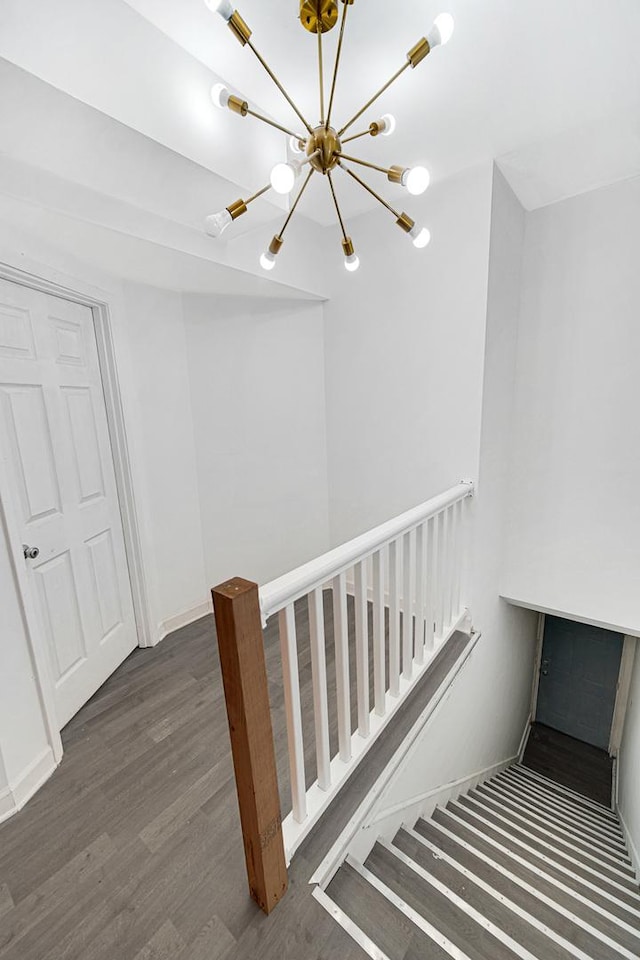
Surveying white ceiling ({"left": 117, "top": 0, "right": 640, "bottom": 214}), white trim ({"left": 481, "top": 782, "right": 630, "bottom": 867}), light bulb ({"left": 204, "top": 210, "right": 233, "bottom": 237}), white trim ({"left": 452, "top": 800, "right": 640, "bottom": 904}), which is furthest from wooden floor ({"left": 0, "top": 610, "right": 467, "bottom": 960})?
white ceiling ({"left": 117, "top": 0, "right": 640, "bottom": 214})

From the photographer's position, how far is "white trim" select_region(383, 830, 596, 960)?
133 centimetres

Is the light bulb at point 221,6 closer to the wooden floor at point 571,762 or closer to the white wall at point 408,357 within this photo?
the white wall at point 408,357

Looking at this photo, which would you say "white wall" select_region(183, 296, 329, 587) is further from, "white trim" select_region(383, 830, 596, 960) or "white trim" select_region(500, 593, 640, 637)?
"white trim" select_region(383, 830, 596, 960)

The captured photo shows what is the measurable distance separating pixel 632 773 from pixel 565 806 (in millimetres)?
594

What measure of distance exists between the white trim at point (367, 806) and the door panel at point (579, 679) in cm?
311

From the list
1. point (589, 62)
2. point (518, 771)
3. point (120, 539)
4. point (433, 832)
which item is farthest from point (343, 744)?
point (518, 771)

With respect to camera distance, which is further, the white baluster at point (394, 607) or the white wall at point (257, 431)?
the white wall at point (257, 431)

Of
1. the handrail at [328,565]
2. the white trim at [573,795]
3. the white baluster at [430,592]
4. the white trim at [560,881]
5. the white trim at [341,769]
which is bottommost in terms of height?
the white trim at [573,795]

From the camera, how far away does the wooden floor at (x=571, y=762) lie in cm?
379

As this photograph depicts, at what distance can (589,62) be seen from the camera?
153 centimetres

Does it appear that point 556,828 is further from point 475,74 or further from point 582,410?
point 475,74

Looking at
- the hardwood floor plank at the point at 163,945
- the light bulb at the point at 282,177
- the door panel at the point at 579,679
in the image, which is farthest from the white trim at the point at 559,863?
the light bulb at the point at 282,177

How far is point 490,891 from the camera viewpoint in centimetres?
152

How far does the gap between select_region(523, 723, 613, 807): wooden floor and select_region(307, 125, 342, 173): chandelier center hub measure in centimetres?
523
